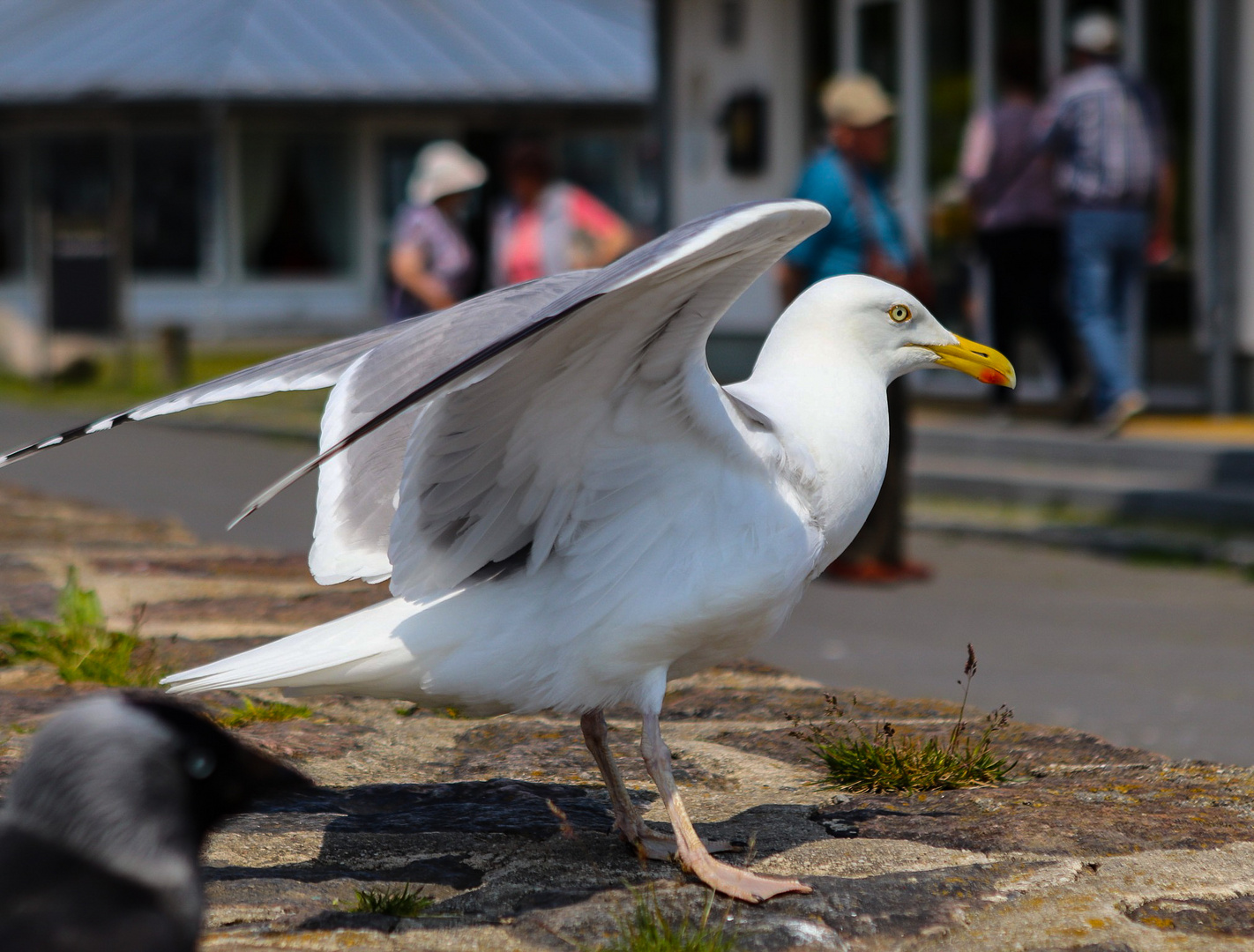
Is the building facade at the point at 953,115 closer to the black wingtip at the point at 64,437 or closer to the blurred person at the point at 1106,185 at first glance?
the blurred person at the point at 1106,185

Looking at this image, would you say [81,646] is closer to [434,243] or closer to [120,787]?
[120,787]

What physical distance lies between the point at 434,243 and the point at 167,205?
16669mm

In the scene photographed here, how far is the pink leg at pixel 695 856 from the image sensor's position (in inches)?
106

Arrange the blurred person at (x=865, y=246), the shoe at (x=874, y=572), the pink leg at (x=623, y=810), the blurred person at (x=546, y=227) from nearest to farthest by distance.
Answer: the pink leg at (x=623, y=810) < the blurred person at (x=865, y=246) < the shoe at (x=874, y=572) < the blurred person at (x=546, y=227)

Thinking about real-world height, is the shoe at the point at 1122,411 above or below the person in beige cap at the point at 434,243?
below

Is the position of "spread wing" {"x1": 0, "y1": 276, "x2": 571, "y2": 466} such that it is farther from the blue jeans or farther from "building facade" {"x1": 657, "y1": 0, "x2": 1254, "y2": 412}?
"building facade" {"x1": 657, "y1": 0, "x2": 1254, "y2": 412}

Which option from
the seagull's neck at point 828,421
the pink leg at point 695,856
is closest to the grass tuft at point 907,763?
the seagull's neck at point 828,421

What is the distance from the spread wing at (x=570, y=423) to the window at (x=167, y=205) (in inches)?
852

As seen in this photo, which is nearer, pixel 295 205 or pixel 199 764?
pixel 199 764

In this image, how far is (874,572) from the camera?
7.22 meters

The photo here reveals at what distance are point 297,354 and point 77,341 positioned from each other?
15033mm

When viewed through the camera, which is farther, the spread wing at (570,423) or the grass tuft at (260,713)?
the grass tuft at (260,713)

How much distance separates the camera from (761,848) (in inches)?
117

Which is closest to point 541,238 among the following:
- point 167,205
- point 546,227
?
point 546,227
